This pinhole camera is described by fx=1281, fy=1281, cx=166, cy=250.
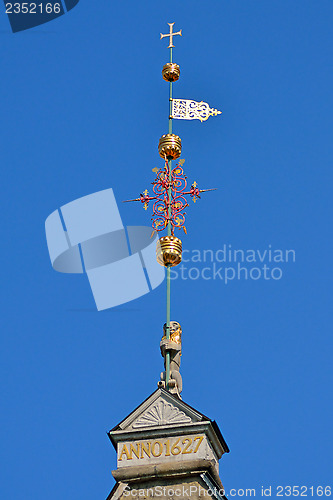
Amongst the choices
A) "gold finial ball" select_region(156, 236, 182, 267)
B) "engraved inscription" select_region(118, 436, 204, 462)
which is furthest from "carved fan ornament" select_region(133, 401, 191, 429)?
"gold finial ball" select_region(156, 236, 182, 267)

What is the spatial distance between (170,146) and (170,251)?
3.64 m

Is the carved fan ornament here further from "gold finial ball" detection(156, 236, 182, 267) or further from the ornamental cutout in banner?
the ornamental cutout in banner

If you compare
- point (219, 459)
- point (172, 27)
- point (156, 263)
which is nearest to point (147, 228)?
point (156, 263)

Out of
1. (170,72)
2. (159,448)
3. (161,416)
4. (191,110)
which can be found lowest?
(159,448)

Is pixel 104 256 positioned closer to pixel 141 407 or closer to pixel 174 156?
pixel 174 156

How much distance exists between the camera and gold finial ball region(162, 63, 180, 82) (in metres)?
39.8

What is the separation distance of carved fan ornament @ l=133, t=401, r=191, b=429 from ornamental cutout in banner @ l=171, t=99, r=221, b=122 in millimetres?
9972

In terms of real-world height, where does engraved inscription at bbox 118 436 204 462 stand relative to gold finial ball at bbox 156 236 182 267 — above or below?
below

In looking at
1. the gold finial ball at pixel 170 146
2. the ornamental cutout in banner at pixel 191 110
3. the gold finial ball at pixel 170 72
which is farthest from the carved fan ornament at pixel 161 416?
the gold finial ball at pixel 170 72

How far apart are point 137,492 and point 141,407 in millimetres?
2261

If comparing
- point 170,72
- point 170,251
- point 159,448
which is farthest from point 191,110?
point 159,448

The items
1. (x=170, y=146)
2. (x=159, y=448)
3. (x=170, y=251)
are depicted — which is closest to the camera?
(x=159, y=448)

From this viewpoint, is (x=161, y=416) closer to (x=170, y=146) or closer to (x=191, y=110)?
(x=170, y=146)

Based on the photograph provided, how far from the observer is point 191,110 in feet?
128
